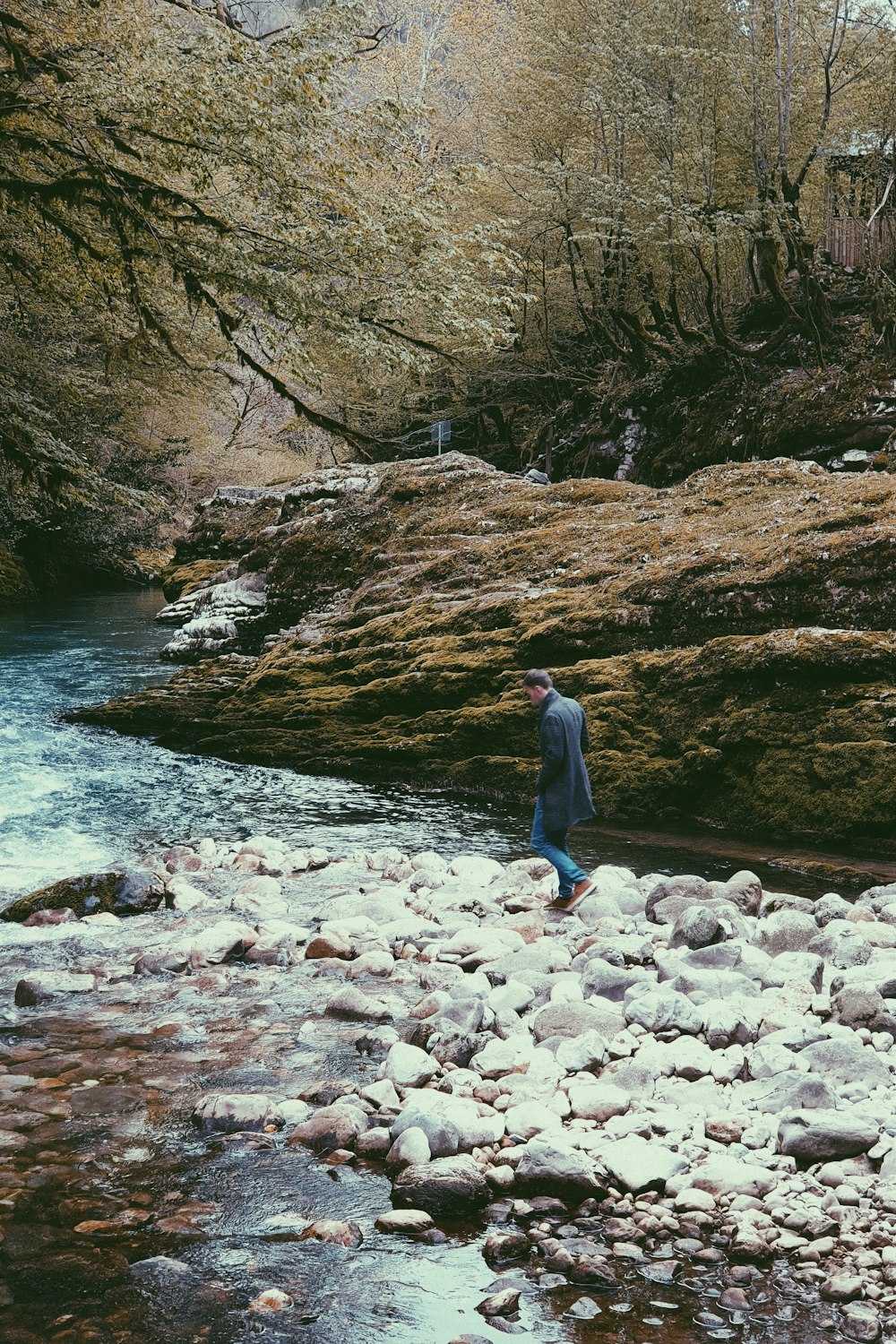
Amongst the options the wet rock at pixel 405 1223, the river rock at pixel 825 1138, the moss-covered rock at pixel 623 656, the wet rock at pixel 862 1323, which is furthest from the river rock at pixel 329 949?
the moss-covered rock at pixel 623 656

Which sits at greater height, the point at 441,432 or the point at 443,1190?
the point at 441,432

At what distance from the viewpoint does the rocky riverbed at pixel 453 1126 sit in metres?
3.61

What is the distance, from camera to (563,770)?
8.09 meters

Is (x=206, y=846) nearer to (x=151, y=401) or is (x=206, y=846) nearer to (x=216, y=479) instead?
(x=151, y=401)

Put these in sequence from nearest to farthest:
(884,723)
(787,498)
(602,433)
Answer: (884,723) → (787,498) → (602,433)

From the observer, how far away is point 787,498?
44.2ft

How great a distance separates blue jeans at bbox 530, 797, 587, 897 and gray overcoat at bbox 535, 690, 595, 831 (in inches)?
2.9

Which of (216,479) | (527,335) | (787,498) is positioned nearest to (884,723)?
(787,498)

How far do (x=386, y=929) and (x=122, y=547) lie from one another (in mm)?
33283

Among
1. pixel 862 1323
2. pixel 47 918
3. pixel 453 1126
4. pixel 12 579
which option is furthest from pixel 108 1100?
pixel 12 579

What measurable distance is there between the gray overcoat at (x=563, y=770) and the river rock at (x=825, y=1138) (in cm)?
376

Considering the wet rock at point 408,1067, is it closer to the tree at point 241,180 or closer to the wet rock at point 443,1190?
the wet rock at point 443,1190

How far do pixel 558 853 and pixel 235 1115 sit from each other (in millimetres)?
3718

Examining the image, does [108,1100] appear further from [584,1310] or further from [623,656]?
[623,656]
